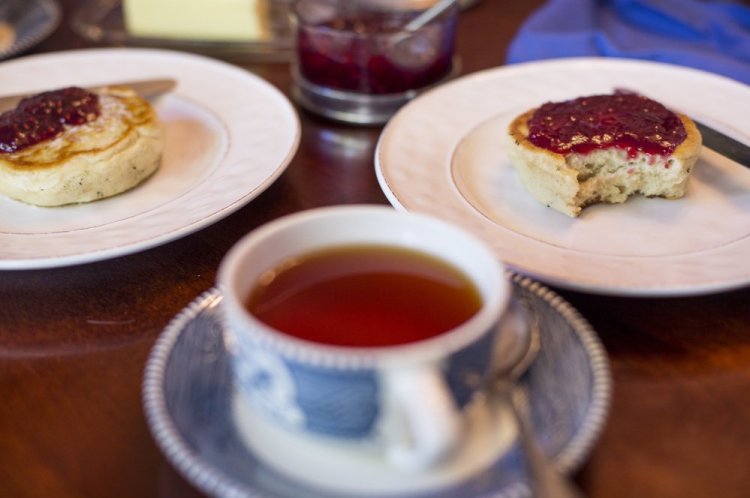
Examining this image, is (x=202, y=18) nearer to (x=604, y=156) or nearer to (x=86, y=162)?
(x=86, y=162)

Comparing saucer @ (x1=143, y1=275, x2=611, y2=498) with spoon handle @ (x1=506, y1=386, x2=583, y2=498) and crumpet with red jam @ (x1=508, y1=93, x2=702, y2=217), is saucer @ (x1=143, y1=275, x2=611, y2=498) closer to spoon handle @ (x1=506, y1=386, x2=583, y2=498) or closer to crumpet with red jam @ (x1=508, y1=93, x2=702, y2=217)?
spoon handle @ (x1=506, y1=386, x2=583, y2=498)

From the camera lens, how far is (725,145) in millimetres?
1481

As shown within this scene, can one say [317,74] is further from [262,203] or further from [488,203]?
[488,203]

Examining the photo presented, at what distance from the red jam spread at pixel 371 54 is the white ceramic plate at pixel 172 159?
152mm

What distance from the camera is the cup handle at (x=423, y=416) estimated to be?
2.41 ft

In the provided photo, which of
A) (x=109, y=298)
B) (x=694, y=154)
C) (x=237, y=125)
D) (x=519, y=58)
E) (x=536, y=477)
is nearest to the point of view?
(x=536, y=477)

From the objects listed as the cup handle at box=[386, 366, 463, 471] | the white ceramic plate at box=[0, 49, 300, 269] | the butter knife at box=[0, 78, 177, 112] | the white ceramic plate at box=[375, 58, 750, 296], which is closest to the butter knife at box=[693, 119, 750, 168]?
the white ceramic plate at box=[375, 58, 750, 296]

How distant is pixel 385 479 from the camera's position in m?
0.78

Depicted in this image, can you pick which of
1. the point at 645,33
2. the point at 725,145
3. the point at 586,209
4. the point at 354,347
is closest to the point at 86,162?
the point at 354,347

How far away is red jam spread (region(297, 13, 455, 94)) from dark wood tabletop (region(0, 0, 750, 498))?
46 cm

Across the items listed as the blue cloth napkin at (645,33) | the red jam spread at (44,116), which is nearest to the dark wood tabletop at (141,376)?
the red jam spread at (44,116)

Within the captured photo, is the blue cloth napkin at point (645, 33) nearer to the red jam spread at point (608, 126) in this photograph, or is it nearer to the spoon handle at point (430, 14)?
the spoon handle at point (430, 14)

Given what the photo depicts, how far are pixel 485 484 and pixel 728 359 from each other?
1.61ft

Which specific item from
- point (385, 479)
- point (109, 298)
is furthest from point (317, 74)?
Answer: point (385, 479)
